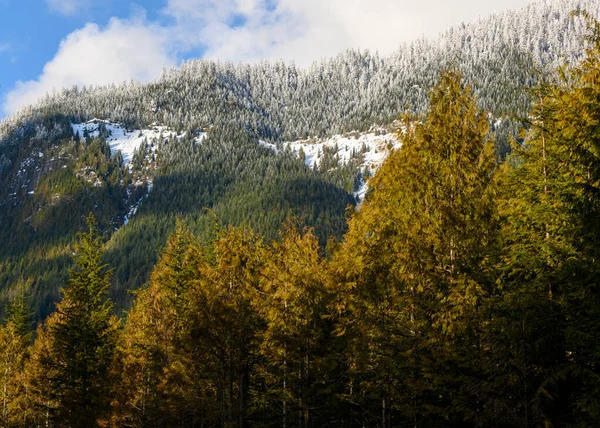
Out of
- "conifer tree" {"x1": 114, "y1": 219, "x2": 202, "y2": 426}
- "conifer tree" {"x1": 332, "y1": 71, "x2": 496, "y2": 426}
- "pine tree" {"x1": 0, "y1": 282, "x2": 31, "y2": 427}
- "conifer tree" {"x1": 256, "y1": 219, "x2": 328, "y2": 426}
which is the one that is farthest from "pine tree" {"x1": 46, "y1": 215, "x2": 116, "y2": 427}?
"conifer tree" {"x1": 332, "y1": 71, "x2": 496, "y2": 426}

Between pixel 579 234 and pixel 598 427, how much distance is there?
162 inches

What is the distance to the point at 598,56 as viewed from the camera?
40.4 ft

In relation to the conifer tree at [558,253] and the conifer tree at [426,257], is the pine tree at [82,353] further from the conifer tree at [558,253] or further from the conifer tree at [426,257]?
the conifer tree at [558,253]

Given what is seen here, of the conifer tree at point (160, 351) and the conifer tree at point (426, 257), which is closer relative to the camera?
the conifer tree at point (426, 257)

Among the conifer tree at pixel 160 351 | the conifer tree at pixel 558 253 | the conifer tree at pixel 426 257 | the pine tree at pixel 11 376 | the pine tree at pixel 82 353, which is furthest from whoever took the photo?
the pine tree at pixel 11 376

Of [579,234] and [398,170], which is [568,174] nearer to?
[579,234]

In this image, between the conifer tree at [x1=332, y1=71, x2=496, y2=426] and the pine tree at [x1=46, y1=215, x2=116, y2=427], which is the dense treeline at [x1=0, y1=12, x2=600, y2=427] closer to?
the conifer tree at [x1=332, y1=71, x2=496, y2=426]

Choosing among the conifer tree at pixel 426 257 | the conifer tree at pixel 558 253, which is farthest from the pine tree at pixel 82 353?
the conifer tree at pixel 558 253

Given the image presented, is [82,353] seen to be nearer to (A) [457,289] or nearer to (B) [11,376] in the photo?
(B) [11,376]

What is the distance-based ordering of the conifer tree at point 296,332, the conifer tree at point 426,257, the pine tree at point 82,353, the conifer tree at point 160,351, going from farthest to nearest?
1. the pine tree at point 82,353
2. the conifer tree at point 160,351
3. the conifer tree at point 296,332
4. the conifer tree at point 426,257

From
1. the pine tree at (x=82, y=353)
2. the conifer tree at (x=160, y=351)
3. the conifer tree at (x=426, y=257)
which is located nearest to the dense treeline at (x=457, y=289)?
the conifer tree at (x=426, y=257)

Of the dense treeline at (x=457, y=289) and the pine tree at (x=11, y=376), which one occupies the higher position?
the dense treeline at (x=457, y=289)

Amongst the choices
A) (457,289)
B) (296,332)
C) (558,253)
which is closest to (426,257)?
(457,289)

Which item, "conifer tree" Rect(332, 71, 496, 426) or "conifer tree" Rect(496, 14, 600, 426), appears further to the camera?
"conifer tree" Rect(332, 71, 496, 426)
